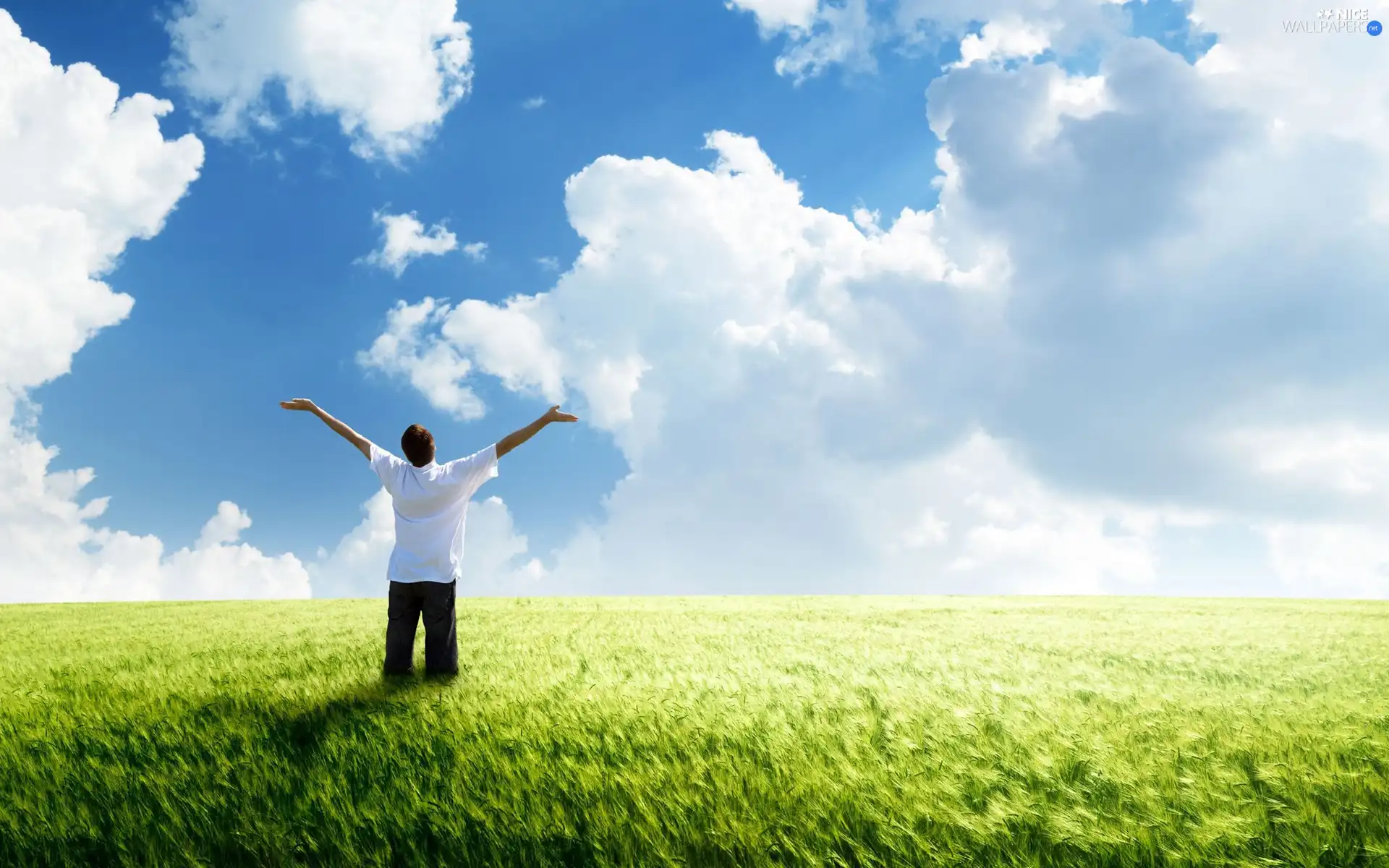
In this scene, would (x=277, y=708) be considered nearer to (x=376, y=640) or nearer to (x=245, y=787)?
(x=245, y=787)

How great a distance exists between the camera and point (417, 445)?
24.7ft

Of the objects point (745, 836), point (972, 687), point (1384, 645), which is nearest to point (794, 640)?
point (972, 687)

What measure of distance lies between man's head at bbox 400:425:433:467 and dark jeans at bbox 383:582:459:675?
124 cm

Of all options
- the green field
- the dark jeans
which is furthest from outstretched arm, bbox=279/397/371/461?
the green field

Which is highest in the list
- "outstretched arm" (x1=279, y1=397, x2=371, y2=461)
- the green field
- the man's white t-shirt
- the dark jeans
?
"outstretched arm" (x1=279, y1=397, x2=371, y2=461)

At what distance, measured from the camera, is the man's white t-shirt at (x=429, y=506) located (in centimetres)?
737

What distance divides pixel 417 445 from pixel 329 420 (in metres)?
1.15

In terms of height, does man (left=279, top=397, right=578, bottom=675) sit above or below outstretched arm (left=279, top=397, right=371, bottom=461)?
below

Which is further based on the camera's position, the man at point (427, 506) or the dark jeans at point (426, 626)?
the dark jeans at point (426, 626)

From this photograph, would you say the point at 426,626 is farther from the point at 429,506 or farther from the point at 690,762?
the point at 690,762

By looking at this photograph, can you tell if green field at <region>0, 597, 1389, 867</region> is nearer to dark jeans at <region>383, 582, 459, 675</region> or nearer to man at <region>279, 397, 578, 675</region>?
dark jeans at <region>383, 582, 459, 675</region>

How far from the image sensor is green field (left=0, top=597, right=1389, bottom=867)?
401cm

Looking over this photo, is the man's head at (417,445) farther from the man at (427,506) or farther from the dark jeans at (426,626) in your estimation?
the dark jeans at (426,626)

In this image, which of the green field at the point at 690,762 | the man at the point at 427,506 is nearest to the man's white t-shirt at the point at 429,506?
the man at the point at 427,506
